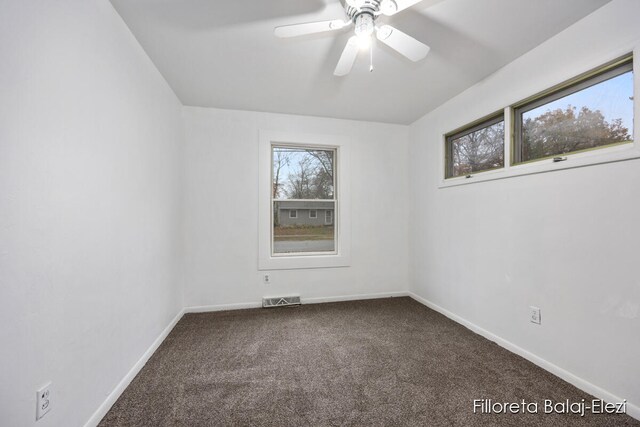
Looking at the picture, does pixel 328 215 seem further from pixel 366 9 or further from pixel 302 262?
pixel 366 9

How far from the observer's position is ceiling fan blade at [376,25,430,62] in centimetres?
150

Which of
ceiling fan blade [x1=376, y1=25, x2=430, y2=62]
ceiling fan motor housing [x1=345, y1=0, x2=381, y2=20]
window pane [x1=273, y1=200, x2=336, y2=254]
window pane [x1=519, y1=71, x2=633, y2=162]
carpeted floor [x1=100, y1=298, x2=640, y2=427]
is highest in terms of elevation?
ceiling fan motor housing [x1=345, y1=0, x2=381, y2=20]

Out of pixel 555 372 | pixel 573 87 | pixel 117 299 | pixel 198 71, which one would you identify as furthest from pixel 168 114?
pixel 555 372

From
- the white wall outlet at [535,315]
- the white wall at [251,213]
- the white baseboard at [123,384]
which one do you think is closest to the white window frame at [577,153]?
the white wall outlet at [535,315]

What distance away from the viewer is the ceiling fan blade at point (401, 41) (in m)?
1.50

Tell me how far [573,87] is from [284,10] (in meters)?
2.06

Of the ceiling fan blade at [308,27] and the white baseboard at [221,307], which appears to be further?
the white baseboard at [221,307]

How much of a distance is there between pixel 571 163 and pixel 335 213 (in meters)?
2.37

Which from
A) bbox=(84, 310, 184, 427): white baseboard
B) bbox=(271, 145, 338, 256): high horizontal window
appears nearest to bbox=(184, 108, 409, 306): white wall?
bbox=(271, 145, 338, 256): high horizontal window

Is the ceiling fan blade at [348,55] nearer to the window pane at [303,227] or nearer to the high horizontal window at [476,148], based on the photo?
the high horizontal window at [476,148]

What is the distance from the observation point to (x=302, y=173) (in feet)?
11.6

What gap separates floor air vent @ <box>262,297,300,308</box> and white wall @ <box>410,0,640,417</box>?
1830 millimetres

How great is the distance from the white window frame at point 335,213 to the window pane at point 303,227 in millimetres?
88

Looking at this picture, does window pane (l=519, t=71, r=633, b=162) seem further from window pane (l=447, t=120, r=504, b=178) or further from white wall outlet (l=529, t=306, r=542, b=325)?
white wall outlet (l=529, t=306, r=542, b=325)
